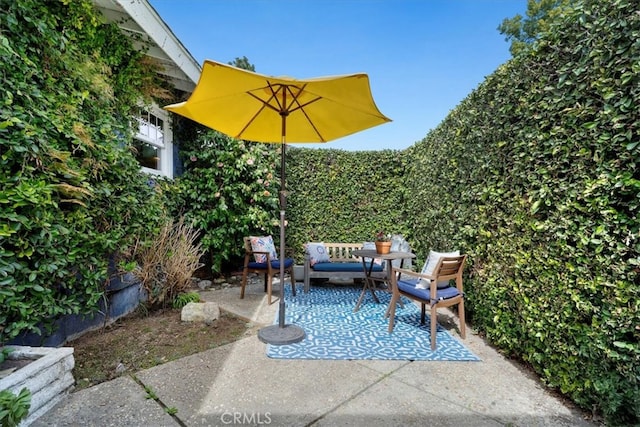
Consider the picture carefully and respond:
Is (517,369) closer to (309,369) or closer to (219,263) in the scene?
(309,369)

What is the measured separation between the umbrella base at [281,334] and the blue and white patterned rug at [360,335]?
5 cm

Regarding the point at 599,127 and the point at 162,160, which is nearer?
the point at 599,127

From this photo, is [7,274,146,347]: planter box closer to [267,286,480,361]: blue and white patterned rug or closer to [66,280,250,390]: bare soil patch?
[66,280,250,390]: bare soil patch

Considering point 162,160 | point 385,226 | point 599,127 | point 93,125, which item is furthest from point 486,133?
point 162,160

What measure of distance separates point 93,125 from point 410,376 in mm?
3579

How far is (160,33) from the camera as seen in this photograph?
3.88m

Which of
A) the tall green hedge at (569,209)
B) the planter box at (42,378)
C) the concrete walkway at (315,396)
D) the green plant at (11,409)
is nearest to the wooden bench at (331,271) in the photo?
the tall green hedge at (569,209)

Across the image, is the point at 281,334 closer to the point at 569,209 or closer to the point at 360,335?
→ the point at 360,335

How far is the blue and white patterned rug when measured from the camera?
279 cm

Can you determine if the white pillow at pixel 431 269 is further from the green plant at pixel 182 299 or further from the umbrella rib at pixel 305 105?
the green plant at pixel 182 299

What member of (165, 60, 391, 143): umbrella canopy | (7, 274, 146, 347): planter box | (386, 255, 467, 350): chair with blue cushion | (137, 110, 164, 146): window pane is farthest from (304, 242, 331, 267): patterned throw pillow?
(137, 110, 164, 146): window pane

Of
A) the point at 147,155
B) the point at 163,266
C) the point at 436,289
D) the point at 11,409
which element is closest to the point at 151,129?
the point at 147,155

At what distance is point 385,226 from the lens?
255 inches

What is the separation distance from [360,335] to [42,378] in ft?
8.36
